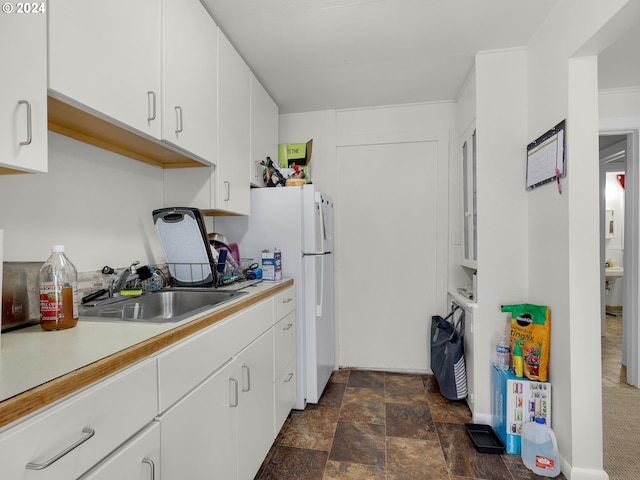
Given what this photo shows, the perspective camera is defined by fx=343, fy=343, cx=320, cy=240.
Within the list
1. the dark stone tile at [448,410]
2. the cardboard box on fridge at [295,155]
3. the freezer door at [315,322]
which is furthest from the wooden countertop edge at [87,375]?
the cardboard box on fridge at [295,155]

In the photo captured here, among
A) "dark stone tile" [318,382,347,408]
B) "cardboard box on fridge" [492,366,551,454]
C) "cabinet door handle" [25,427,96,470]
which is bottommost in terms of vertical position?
"dark stone tile" [318,382,347,408]

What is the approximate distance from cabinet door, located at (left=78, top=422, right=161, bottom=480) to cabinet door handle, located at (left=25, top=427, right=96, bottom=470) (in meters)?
0.08

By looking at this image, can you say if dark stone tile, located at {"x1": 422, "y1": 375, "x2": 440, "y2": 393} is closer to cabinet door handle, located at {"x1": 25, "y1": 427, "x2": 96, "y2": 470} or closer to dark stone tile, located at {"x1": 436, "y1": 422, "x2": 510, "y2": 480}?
dark stone tile, located at {"x1": 436, "y1": 422, "x2": 510, "y2": 480}

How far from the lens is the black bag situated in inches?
96.5

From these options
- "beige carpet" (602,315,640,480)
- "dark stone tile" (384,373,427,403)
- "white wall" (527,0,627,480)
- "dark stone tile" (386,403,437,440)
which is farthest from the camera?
"dark stone tile" (384,373,427,403)

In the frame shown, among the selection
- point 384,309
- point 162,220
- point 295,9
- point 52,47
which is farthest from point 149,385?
point 384,309

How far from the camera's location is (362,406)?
2.46 m

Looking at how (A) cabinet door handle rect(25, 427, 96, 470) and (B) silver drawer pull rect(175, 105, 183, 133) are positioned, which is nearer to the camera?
(A) cabinet door handle rect(25, 427, 96, 470)

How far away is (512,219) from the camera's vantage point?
86.8 inches

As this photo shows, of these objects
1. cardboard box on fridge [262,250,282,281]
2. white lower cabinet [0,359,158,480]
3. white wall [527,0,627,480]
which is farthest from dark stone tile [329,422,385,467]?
white lower cabinet [0,359,158,480]

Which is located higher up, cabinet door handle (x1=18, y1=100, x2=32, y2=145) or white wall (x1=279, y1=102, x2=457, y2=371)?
white wall (x1=279, y1=102, x2=457, y2=371)

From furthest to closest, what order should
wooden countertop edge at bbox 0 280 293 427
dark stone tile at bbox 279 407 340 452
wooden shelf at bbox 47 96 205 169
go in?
dark stone tile at bbox 279 407 340 452, wooden shelf at bbox 47 96 205 169, wooden countertop edge at bbox 0 280 293 427

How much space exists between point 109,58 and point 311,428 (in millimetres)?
2160

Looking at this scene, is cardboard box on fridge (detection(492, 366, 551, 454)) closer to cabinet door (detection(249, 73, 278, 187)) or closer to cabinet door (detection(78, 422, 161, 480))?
cabinet door (detection(78, 422, 161, 480))
